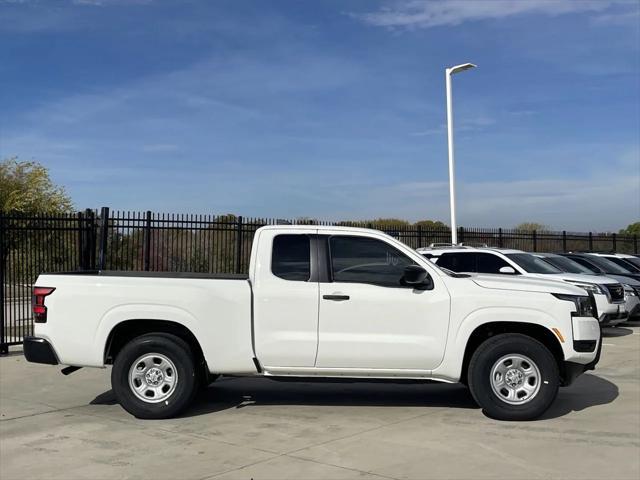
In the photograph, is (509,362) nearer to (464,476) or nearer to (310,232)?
(464,476)

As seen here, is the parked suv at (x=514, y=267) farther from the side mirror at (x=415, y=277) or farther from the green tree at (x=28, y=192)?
the green tree at (x=28, y=192)

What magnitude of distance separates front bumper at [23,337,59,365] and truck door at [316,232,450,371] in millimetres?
2749

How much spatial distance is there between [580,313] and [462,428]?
1700 mm

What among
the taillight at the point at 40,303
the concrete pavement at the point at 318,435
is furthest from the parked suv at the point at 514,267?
the taillight at the point at 40,303

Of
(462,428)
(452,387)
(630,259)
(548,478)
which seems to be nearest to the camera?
(548,478)

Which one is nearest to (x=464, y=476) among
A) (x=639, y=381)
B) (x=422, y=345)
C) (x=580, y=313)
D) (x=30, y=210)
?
(x=422, y=345)

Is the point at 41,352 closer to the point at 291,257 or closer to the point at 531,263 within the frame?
the point at 291,257

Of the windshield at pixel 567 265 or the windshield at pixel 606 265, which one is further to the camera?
the windshield at pixel 606 265

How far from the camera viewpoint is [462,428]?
6.40m

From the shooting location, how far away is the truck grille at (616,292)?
13.6 metres

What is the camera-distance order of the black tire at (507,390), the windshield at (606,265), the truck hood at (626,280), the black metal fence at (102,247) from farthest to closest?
the windshield at (606,265), the truck hood at (626,280), the black metal fence at (102,247), the black tire at (507,390)

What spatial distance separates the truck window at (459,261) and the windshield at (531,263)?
2.66 ft

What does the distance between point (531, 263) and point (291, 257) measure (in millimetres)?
7799

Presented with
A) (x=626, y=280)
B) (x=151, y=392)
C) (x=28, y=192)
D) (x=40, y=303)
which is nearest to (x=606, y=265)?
(x=626, y=280)
